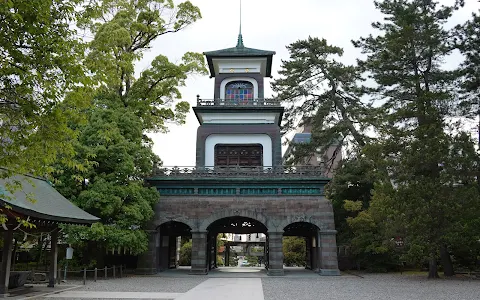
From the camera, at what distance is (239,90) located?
2788 centimetres

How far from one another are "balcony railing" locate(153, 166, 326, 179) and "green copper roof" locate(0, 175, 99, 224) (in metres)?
8.16

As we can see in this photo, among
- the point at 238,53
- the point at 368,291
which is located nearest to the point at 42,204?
the point at 368,291

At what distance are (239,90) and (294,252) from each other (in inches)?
613

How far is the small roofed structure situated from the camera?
11961mm

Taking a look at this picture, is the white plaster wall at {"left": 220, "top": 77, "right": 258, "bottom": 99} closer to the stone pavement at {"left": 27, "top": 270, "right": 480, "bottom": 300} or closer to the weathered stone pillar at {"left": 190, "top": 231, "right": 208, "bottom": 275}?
the weathered stone pillar at {"left": 190, "top": 231, "right": 208, "bottom": 275}

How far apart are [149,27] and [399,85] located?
16678 mm

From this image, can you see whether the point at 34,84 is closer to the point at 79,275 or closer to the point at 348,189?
the point at 79,275

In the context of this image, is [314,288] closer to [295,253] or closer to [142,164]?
[142,164]

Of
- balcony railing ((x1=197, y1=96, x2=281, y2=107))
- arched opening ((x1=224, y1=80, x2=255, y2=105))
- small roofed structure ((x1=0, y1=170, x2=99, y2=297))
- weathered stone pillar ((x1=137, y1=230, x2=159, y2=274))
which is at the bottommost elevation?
weathered stone pillar ((x1=137, y1=230, x2=159, y2=274))

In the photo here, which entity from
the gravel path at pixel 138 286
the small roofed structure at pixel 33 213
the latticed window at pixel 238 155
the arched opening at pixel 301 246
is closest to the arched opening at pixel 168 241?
the gravel path at pixel 138 286

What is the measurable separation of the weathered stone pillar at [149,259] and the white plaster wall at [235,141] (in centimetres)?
614

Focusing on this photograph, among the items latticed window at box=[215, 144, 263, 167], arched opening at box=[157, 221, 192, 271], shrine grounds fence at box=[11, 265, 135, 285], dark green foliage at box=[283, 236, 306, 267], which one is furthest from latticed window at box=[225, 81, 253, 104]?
dark green foliage at box=[283, 236, 306, 267]

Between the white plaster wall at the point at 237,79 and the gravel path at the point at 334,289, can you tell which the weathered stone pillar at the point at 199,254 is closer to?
the gravel path at the point at 334,289

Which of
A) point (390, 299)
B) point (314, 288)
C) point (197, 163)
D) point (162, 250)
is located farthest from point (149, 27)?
point (390, 299)
